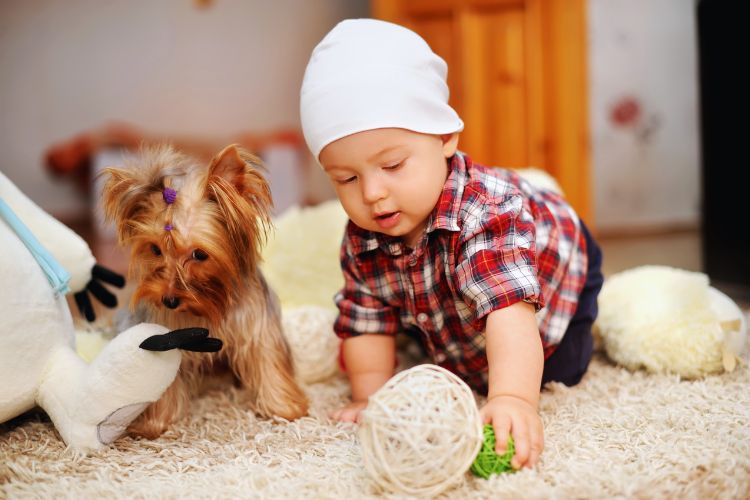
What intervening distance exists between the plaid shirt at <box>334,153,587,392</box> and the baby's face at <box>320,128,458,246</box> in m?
0.04

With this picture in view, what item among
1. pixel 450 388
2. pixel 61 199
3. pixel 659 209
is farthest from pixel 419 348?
pixel 61 199

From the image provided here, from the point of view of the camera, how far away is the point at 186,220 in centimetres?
95

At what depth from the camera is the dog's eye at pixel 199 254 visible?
37.3 inches

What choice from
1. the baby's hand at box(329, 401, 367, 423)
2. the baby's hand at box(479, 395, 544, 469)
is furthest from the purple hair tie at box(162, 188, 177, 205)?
the baby's hand at box(479, 395, 544, 469)

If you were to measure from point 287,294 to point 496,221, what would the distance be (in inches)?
26.3

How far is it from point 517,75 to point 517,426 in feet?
7.03

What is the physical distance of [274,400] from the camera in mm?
1028

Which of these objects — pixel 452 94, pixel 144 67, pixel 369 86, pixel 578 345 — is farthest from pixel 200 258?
pixel 144 67

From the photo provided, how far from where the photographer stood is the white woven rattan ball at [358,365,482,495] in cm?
70

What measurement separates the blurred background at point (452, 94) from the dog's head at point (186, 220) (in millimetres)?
1451

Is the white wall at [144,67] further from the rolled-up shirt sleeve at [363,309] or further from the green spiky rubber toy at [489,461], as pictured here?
the green spiky rubber toy at [489,461]

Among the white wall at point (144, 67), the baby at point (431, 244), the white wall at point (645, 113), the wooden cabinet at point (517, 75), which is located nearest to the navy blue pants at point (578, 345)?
the baby at point (431, 244)

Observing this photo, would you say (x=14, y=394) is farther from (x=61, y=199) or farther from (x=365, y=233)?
(x=61, y=199)

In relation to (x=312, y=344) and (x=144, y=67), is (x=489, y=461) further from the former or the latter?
(x=144, y=67)
